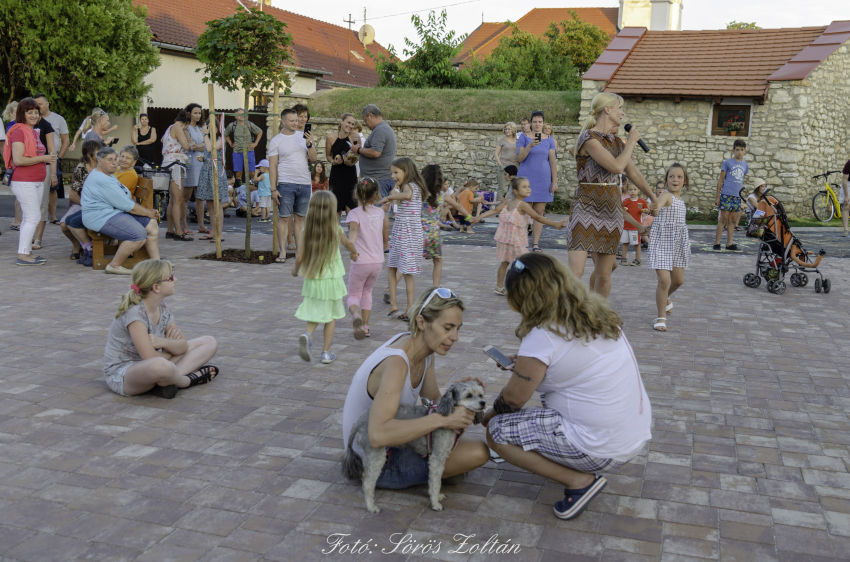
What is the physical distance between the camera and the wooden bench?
366 inches

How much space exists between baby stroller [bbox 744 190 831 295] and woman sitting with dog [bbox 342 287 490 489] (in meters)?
6.64

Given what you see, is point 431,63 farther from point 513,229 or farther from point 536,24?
point 536,24

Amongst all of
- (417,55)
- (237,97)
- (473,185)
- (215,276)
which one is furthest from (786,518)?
(237,97)

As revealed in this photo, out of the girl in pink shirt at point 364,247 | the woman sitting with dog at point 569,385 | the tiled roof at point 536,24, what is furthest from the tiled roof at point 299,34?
the woman sitting with dog at point 569,385

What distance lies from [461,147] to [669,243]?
1290 centimetres

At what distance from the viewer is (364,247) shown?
6824 millimetres

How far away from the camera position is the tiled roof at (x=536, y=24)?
51.4 metres

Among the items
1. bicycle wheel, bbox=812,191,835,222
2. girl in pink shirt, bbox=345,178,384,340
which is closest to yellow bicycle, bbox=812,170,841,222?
bicycle wheel, bbox=812,191,835,222

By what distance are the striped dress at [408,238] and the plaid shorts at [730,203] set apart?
689cm

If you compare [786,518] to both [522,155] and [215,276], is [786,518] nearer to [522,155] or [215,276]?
[215,276]

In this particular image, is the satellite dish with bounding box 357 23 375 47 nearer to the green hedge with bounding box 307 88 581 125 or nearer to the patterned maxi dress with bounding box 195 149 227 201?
the green hedge with bounding box 307 88 581 125

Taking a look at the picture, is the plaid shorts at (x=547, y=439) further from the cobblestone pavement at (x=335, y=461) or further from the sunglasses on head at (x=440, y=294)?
the sunglasses on head at (x=440, y=294)

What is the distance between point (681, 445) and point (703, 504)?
767 millimetres

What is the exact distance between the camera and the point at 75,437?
4.27m
